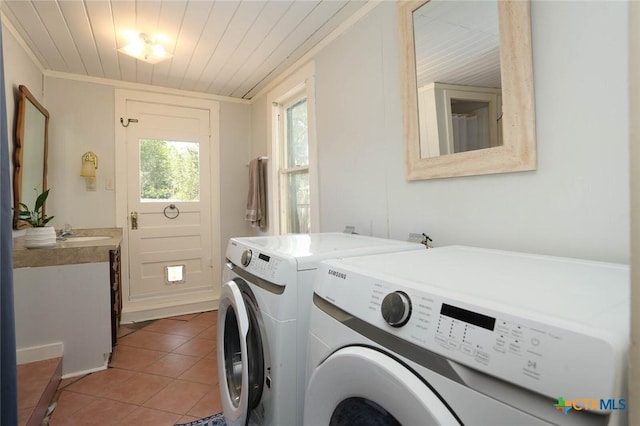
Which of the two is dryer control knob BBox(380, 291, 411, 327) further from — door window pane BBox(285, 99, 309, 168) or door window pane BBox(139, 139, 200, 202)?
door window pane BBox(139, 139, 200, 202)

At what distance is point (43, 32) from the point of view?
2162 mm

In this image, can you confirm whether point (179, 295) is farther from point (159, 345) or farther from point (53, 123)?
point (53, 123)

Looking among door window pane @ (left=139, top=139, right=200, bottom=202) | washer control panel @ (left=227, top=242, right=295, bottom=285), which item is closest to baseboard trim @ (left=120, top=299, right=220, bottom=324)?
door window pane @ (left=139, top=139, right=200, bottom=202)

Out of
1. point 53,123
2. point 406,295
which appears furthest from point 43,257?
point 406,295

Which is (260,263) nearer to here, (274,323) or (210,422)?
(274,323)

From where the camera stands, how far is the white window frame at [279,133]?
2.44m

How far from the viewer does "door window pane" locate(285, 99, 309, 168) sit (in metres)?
2.81

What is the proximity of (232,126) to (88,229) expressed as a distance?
5.60ft

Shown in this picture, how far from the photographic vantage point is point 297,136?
2939 mm

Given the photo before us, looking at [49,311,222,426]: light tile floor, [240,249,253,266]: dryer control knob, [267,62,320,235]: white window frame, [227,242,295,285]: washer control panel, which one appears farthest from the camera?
[267,62,320,235]: white window frame

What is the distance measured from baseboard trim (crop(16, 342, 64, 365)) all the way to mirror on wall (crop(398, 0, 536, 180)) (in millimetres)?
2396

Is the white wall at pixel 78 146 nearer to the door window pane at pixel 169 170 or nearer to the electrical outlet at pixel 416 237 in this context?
the door window pane at pixel 169 170
